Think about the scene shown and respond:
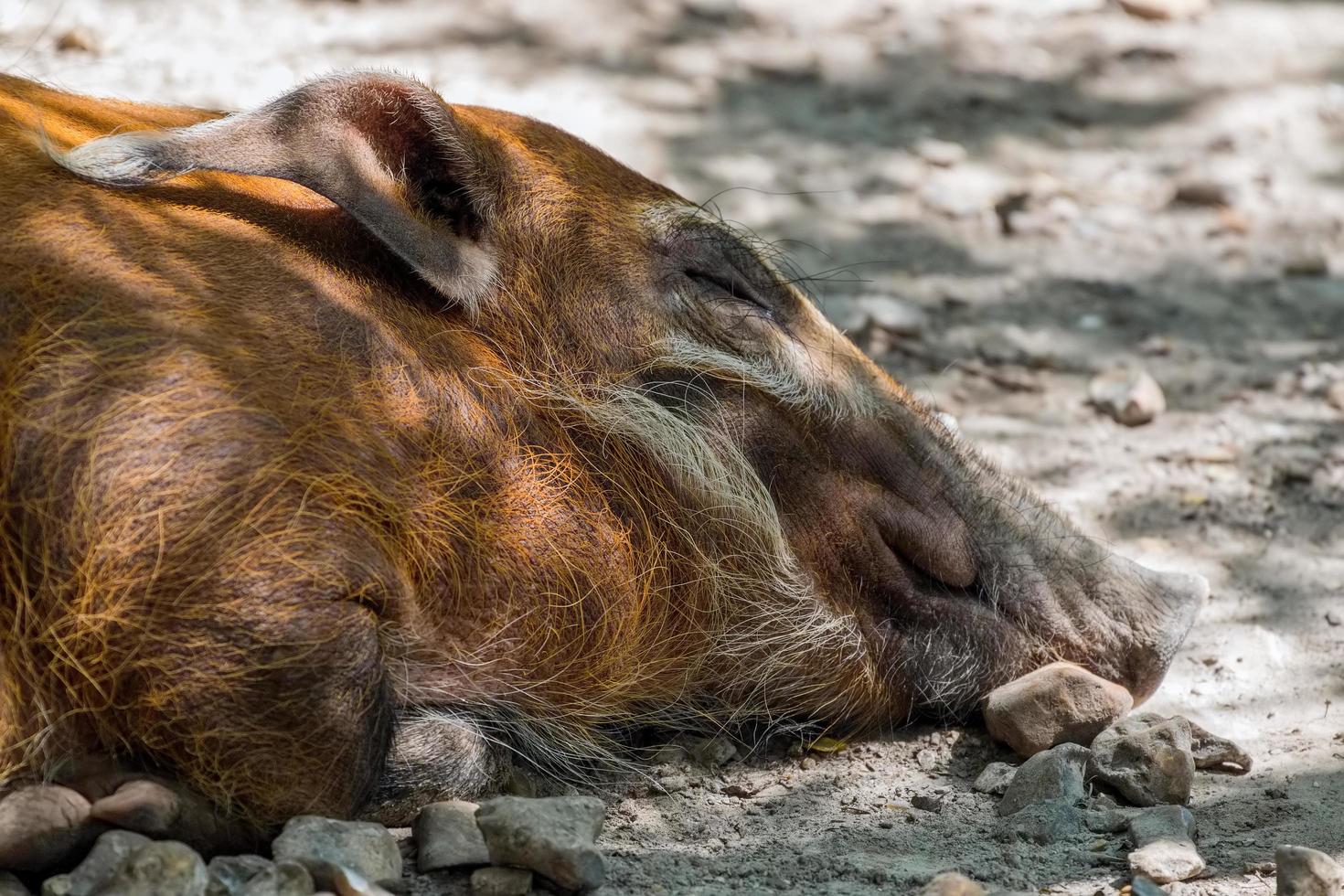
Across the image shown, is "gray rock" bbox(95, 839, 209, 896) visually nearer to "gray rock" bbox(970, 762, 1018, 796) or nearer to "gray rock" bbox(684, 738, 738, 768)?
"gray rock" bbox(684, 738, 738, 768)

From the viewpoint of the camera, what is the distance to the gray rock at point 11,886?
2229 mm

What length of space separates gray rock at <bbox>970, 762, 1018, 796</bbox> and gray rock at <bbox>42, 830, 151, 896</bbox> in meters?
1.53

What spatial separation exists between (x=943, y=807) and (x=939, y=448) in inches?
32.6

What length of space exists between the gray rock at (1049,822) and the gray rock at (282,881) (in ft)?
4.00

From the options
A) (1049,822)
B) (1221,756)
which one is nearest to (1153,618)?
(1221,756)

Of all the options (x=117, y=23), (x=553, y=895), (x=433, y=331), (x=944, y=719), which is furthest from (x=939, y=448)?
(x=117, y=23)

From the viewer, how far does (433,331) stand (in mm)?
2982

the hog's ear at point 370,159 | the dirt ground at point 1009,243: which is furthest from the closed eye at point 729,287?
the dirt ground at point 1009,243

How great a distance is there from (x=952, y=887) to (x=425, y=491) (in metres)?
1.10

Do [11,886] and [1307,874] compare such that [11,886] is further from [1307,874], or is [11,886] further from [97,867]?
[1307,874]

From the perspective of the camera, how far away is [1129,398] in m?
4.67

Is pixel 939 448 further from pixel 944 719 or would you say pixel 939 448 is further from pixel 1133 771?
pixel 1133 771

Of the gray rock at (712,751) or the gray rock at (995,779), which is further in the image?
the gray rock at (712,751)

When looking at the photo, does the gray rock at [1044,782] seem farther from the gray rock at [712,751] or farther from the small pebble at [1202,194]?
the small pebble at [1202,194]
